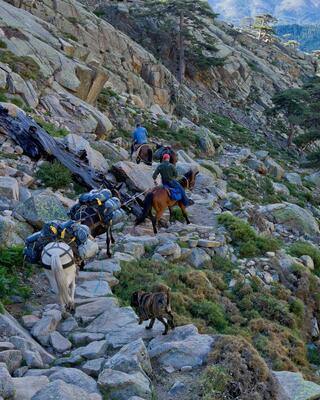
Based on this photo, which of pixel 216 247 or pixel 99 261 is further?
pixel 216 247

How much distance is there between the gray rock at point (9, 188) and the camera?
10.6 meters

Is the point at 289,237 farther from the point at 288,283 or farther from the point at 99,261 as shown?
the point at 99,261

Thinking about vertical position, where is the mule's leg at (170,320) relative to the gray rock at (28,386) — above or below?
below

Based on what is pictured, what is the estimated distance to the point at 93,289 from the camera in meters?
8.44

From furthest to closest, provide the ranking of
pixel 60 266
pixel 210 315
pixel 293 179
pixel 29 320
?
pixel 293 179 → pixel 210 315 → pixel 29 320 → pixel 60 266

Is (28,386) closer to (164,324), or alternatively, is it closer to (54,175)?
(164,324)

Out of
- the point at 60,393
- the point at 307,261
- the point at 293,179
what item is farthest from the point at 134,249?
the point at 293,179

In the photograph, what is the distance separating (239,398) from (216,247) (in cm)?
676

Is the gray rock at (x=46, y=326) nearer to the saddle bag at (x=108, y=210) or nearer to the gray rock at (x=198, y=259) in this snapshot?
the saddle bag at (x=108, y=210)

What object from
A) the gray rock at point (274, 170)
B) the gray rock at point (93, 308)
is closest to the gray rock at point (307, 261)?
the gray rock at point (93, 308)

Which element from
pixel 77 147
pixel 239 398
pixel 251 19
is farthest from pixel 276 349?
pixel 251 19

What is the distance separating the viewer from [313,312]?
1202 cm

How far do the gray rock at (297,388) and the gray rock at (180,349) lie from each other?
3.20 ft

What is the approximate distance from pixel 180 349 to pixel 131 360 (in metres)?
0.85
